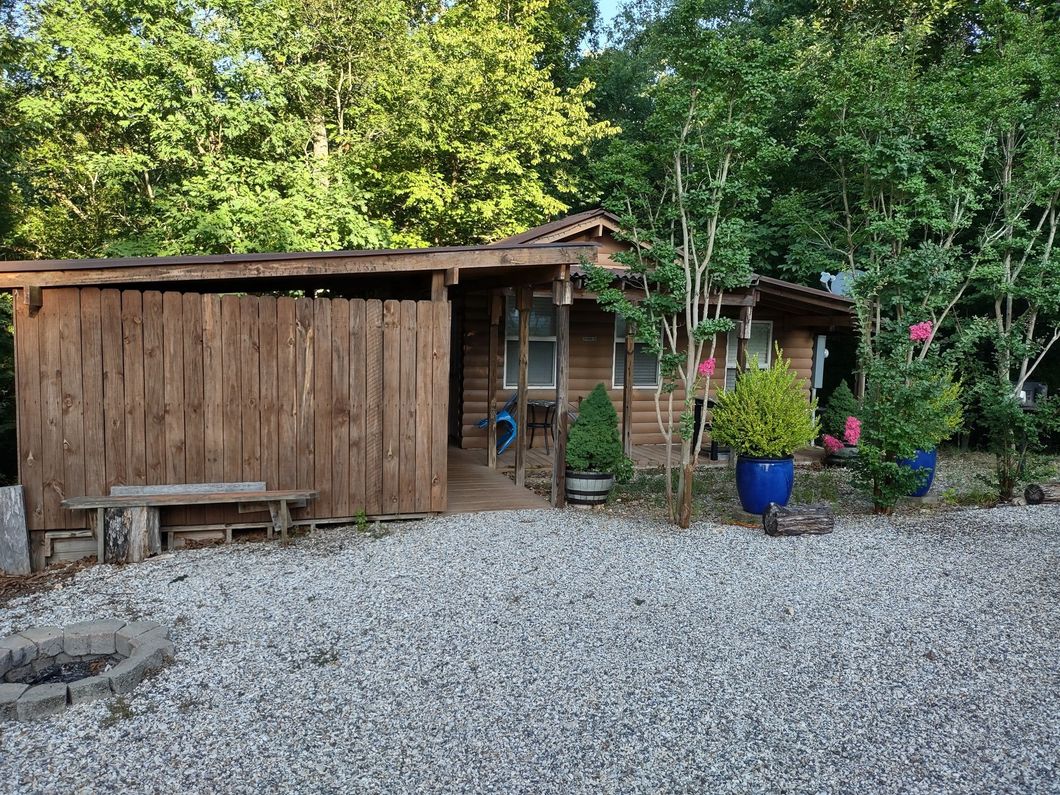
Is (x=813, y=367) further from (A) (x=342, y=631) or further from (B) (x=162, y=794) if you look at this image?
(B) (x=162, y=794)

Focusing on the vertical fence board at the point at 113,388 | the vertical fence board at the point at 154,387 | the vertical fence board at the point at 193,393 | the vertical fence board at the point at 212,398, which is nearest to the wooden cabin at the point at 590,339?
the vertical fence board at the point at 212,398

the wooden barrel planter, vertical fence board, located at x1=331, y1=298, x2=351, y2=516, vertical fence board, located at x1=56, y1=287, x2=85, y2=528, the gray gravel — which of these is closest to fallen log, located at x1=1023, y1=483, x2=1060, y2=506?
the gray gravel

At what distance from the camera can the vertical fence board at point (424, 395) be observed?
262 inches

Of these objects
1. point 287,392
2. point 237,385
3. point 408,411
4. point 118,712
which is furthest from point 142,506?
point 118,712

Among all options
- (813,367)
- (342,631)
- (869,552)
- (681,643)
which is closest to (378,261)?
(342,631)

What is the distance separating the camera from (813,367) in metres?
13.1

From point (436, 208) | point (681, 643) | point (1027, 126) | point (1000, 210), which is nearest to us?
point (681, 643)

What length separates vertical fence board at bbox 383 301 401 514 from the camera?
656 centimetres

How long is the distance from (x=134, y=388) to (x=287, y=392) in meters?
1.15

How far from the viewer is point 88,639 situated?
12.8 ft

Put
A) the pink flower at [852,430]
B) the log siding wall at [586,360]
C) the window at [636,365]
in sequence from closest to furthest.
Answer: the pink flower at [852,430] < the log siding wall at [586,360] < the window at [636,365]

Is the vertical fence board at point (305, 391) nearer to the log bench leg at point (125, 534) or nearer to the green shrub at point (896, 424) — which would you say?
the log bench leg at point (125, 534)

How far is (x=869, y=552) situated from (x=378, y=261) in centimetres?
475

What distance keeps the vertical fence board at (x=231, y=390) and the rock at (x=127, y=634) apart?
217 centimetres
